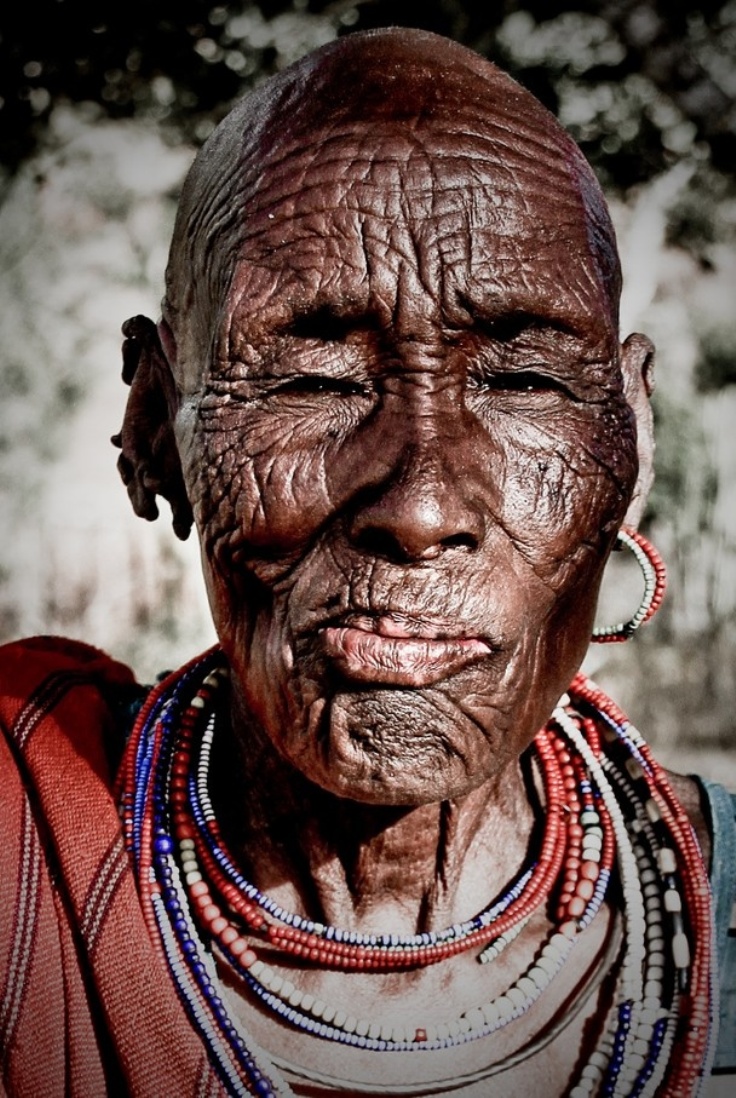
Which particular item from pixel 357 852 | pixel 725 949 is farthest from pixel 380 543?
pixel 725 949

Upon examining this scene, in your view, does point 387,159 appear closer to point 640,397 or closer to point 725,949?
point 640,397

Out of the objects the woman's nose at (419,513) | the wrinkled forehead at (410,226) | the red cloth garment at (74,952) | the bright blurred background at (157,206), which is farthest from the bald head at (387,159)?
the bright blurred background at (157,206)

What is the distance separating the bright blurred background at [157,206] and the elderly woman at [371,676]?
117 centimetres

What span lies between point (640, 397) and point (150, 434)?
0.72 m

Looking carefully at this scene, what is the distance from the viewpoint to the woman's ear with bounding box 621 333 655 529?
1589mm

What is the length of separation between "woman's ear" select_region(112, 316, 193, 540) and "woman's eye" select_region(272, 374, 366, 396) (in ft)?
0.91

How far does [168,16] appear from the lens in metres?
2.65

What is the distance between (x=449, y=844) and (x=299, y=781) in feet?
0.74

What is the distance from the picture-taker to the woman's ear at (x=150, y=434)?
1528 mm

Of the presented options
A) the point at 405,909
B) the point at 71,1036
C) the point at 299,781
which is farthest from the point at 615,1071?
the point at 71,1036

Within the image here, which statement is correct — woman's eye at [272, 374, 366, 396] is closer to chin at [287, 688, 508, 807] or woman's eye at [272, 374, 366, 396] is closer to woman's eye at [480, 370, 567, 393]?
woman's eye at [480, 370, 567, 393]

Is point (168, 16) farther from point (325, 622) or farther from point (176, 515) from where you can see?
point (325, 622)

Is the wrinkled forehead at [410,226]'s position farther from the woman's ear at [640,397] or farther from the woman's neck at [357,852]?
the woman's neck at [357,852]

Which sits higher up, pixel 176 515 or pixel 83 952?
pixel 176 515
